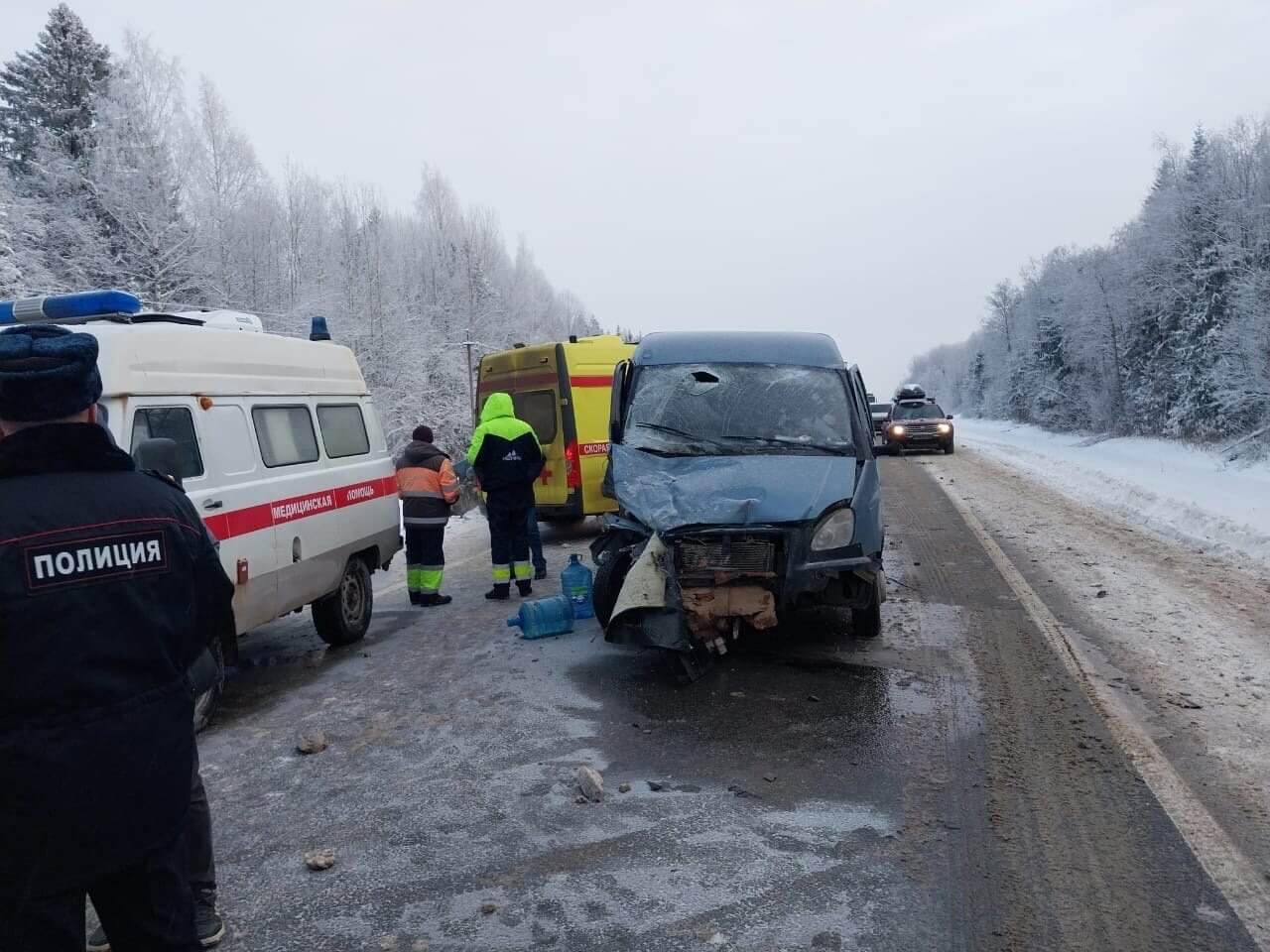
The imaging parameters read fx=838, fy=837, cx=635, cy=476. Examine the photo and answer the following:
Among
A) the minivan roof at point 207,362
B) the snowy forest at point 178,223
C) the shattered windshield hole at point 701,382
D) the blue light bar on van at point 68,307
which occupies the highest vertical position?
the snowy forest at point 178,223

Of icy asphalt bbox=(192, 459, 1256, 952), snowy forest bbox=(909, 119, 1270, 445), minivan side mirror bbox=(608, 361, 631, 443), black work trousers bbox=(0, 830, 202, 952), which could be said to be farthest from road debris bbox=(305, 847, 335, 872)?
snowy forest bbox=(909, 119, 1270, 445)

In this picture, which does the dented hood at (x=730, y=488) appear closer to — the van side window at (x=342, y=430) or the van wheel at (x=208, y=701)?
the van side window at (x=342, y=430)

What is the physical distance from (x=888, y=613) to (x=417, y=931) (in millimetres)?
5133

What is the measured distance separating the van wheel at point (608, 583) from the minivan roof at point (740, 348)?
203 cm

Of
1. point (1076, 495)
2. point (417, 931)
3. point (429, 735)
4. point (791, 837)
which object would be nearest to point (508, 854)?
point (417, 931)

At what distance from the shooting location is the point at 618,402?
7262 millimetres

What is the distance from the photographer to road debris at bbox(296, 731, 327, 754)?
4660 mm

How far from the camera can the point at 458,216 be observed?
58.6m

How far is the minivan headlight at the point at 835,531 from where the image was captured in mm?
5469

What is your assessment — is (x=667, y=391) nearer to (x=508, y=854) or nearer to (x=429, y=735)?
(x=429, y=735)

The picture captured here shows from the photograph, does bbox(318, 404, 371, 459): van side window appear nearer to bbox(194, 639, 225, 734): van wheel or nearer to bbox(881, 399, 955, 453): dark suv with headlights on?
bbox(194, 639, 225, 734): van wheel

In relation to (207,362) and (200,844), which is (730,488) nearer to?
(207,362)

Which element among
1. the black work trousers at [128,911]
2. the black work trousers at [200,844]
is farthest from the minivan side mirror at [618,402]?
the black work trousers at [128,911]

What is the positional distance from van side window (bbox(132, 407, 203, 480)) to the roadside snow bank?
32.7 ft
